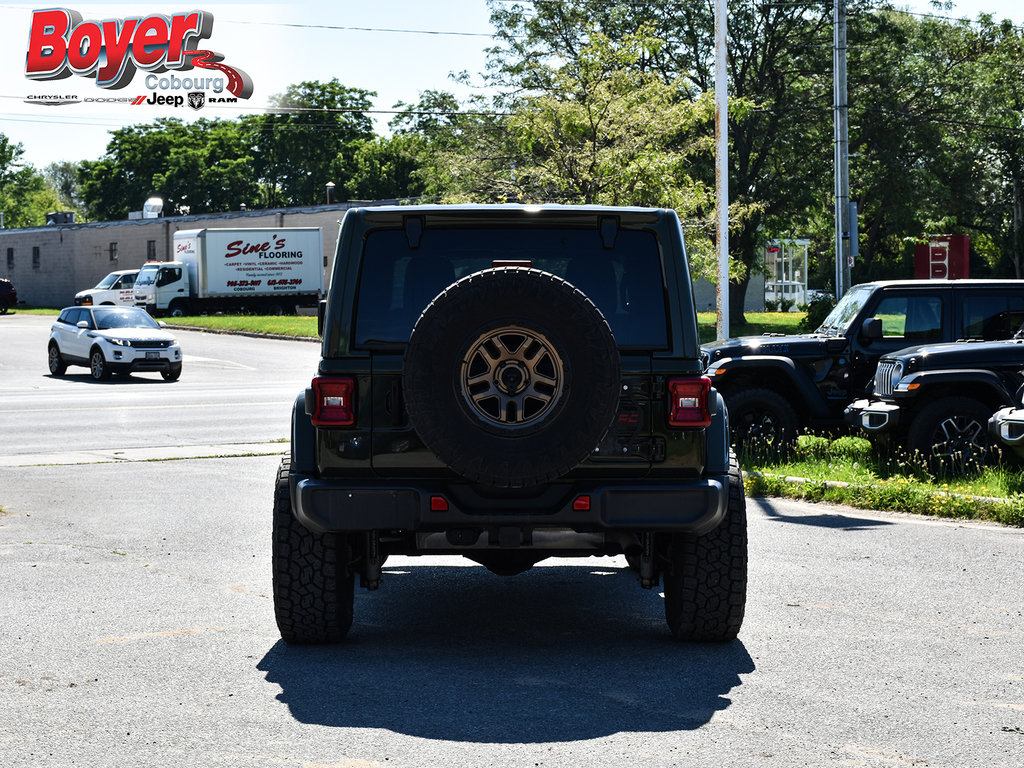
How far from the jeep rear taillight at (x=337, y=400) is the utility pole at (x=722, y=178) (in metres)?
11.6

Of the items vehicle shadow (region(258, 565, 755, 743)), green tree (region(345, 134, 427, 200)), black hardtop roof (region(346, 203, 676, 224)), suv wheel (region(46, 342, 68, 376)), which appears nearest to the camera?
vehicle shadow (region(258, 565, 755, 743))

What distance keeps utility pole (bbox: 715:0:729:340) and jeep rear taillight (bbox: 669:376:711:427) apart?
36.9ft

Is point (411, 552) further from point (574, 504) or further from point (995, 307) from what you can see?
point (995, 307)

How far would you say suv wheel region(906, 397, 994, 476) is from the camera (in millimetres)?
12125

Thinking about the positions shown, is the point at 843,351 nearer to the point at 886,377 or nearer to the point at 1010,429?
the point at 886,377

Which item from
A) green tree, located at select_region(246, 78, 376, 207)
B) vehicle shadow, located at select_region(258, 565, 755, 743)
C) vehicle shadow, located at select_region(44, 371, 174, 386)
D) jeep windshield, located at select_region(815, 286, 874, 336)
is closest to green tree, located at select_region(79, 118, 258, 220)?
green tree, located at select_region(246, 78, 376, 207)

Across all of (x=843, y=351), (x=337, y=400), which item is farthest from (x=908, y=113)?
(x=337, y=400)

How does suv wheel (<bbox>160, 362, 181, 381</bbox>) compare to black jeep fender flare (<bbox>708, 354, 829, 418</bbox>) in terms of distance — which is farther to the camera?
suv wheel (<bbox>160, 362, 181, 381</bbox>)

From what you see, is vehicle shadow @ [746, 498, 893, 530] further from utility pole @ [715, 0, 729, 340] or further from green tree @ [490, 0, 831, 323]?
green tree @ [490, 0, 831, 323]

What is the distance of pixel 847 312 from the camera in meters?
14.0

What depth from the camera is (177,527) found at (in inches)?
395

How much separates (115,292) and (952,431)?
44995 mm

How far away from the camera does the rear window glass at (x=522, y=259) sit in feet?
19.2

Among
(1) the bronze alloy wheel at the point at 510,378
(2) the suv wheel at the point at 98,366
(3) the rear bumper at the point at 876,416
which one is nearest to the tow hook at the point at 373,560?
(1) the bronze alloy wheel at the point at 510,378
